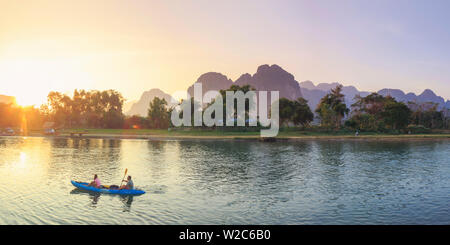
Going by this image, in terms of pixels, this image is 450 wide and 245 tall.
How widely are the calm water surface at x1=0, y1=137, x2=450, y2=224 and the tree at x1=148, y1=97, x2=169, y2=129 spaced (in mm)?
69454

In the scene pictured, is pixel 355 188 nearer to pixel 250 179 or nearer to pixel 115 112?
pixel 250 179

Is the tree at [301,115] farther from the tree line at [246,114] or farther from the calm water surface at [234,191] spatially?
the calm water surface at [234,191]

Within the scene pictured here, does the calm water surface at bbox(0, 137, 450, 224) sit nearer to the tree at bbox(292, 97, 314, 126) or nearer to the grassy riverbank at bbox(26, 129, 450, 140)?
the grassy riverbank at bbox(26, 129, 450, 140)

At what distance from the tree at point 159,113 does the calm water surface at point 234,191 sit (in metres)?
69.5

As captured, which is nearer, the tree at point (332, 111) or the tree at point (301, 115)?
the tree at point (332, 111)

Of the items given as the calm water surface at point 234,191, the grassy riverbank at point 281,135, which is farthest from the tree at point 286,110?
the calm water surface at point 234,191

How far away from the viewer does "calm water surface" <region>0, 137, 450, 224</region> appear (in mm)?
22312

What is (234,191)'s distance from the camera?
29.7 m

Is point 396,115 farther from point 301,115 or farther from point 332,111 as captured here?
point 301,115

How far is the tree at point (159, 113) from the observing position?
4697 inches

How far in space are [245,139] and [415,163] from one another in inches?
1866

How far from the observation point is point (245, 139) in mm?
88500

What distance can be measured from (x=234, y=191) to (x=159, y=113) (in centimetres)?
9342

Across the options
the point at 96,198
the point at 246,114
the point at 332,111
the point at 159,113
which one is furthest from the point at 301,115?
the point at 96,198
